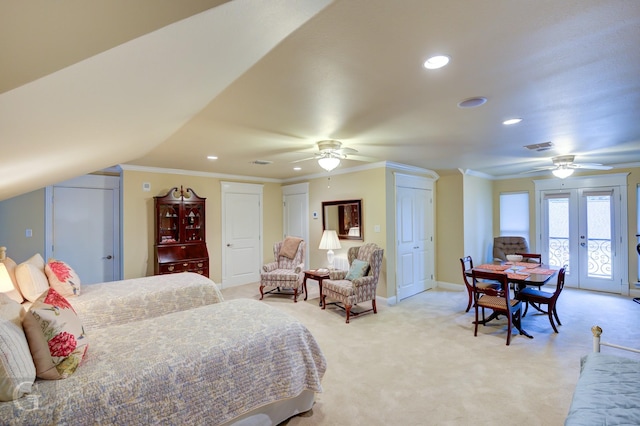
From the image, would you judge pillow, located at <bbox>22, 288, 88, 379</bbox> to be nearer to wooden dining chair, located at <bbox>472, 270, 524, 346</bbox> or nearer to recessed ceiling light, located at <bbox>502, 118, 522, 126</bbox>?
recessed ceiling light, located at <bbox>502, 118, 522, 126</bbox>

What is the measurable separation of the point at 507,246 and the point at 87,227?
776 centimetres

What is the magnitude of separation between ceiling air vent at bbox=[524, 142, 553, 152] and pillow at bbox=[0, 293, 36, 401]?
16.3 feet

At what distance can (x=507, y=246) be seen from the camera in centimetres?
621

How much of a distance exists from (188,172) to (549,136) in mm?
5517

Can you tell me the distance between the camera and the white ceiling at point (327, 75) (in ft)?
3.47

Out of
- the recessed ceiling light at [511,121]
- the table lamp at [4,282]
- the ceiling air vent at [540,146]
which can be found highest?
the recessed ceiling light at [511,121]

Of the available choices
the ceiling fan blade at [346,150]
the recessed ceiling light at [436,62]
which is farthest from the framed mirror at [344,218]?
the recessed ceiling light at [436,62]

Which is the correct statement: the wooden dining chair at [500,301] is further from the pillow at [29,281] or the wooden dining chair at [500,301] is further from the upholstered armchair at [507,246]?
the pillow at [29,281]

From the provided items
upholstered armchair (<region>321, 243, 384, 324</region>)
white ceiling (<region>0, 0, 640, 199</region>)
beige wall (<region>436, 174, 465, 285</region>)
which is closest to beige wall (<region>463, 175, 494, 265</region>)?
beige wall (<region>436, 174, 465, 285</region>)

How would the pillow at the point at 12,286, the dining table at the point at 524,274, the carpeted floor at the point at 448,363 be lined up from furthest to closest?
the dining table at the point at 524,274 → the pillow at the point at 12,286 → the carpeted floor at the point at 448,363

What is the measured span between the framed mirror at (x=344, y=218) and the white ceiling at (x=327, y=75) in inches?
87.8

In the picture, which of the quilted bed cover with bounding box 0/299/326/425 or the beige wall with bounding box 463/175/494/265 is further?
the beige wall with bounding box 463/175/494/265

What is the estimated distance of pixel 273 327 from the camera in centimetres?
218

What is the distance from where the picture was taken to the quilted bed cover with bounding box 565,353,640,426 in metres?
1.40
